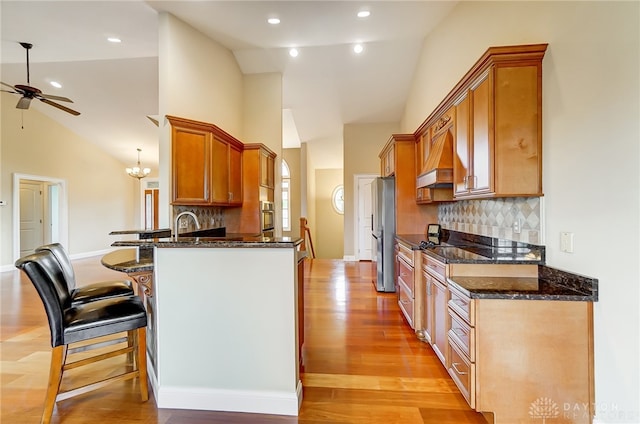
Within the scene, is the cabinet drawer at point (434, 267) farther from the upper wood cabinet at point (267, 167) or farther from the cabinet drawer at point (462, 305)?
the upper wood cabinet at point (267, 167)

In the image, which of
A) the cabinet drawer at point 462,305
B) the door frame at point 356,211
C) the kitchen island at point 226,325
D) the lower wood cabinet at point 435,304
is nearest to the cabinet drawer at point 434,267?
the lower wood cabinet at point 435,304

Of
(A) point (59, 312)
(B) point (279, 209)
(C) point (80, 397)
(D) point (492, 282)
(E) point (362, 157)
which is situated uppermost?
(E) point (362, 157)

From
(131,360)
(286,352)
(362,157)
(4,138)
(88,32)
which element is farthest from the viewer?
(362,157)

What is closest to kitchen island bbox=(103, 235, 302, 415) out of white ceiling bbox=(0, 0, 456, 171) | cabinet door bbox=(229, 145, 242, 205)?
cabinet door bbox=(229, 145, 242, 205)

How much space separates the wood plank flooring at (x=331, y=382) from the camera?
5.94ft

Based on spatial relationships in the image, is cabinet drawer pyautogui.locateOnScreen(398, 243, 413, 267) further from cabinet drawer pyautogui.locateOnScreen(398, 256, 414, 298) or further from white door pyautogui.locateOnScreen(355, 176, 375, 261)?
white door pyautogui.locateOnScreen(355, 176, 375, 261)

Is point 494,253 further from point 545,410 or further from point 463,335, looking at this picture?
point 545,410

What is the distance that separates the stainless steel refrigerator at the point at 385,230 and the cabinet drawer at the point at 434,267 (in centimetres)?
148

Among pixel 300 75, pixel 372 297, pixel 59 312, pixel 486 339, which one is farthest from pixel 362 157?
pixel 59 312

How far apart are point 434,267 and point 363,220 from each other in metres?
4.76

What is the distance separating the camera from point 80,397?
2014 millimetres

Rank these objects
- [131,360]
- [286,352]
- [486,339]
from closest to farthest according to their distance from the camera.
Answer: [486,339]
[286,352]
[131,360]

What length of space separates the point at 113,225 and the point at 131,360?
8.39 m

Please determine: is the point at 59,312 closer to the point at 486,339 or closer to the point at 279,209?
the point at 486,339
